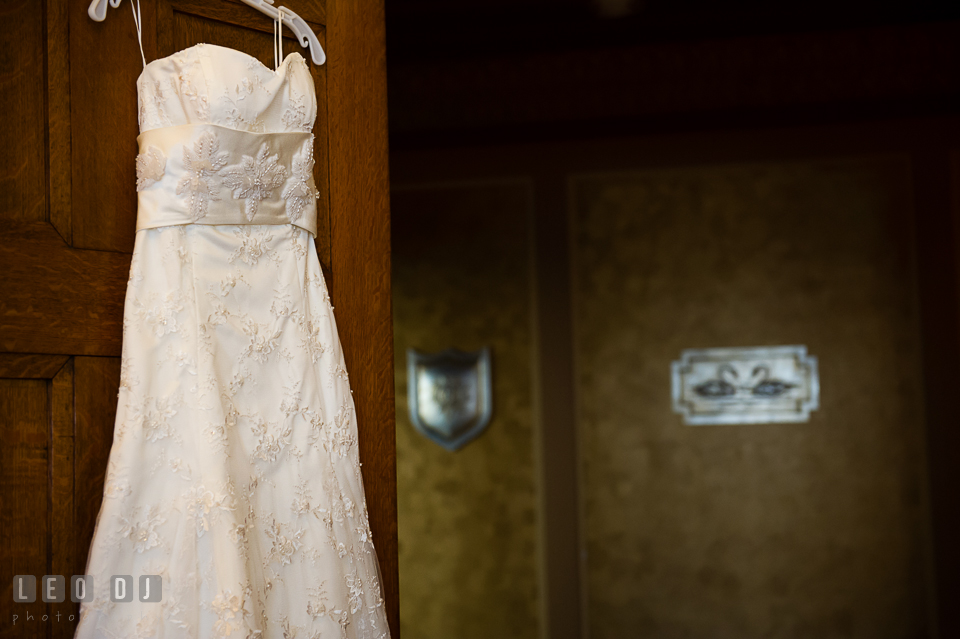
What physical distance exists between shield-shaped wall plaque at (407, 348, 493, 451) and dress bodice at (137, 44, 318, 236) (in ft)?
10.8

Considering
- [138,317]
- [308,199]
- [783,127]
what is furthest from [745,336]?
[138,317]

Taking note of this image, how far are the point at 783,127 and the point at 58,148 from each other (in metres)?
4.23

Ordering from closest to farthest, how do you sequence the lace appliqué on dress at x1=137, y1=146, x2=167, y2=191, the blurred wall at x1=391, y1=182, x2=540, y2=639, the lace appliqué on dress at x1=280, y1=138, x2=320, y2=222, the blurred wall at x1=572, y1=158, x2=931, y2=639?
1. the lace appliqué on dress at x1=137, y1=146, x2=167, y2=191
2. the lace appliqué on dress at x1=280, y1=138, x2=320, y2=222
3. the blurred wall at x1=572, y1=158, x2=931, y2=639
4. the blurred wall at x1=391, y1=182, x2=540, y2=639

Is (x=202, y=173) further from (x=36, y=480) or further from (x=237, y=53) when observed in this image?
(x=36, y=480)

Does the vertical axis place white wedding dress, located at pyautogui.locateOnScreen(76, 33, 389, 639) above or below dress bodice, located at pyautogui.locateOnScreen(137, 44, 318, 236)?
below

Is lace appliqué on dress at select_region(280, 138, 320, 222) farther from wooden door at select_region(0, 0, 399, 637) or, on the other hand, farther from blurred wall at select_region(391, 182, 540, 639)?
blurred wall at select_region(391, 182, 540, 639)

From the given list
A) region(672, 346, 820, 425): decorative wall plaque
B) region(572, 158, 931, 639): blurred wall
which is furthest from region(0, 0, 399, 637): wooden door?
region(672, 346, 820, 425): decorative wall plaque

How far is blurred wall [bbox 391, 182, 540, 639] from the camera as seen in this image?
15.9 feet

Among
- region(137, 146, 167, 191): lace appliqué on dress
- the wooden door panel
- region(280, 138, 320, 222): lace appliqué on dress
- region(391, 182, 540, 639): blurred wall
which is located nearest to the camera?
the wooden door panel

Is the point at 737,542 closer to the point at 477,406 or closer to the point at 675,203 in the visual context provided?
the point at 477,406

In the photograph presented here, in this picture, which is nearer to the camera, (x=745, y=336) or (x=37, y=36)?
(x=37, y=36)

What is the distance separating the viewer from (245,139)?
1.55 m

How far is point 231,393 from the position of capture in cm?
150

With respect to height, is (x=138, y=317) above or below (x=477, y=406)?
above
